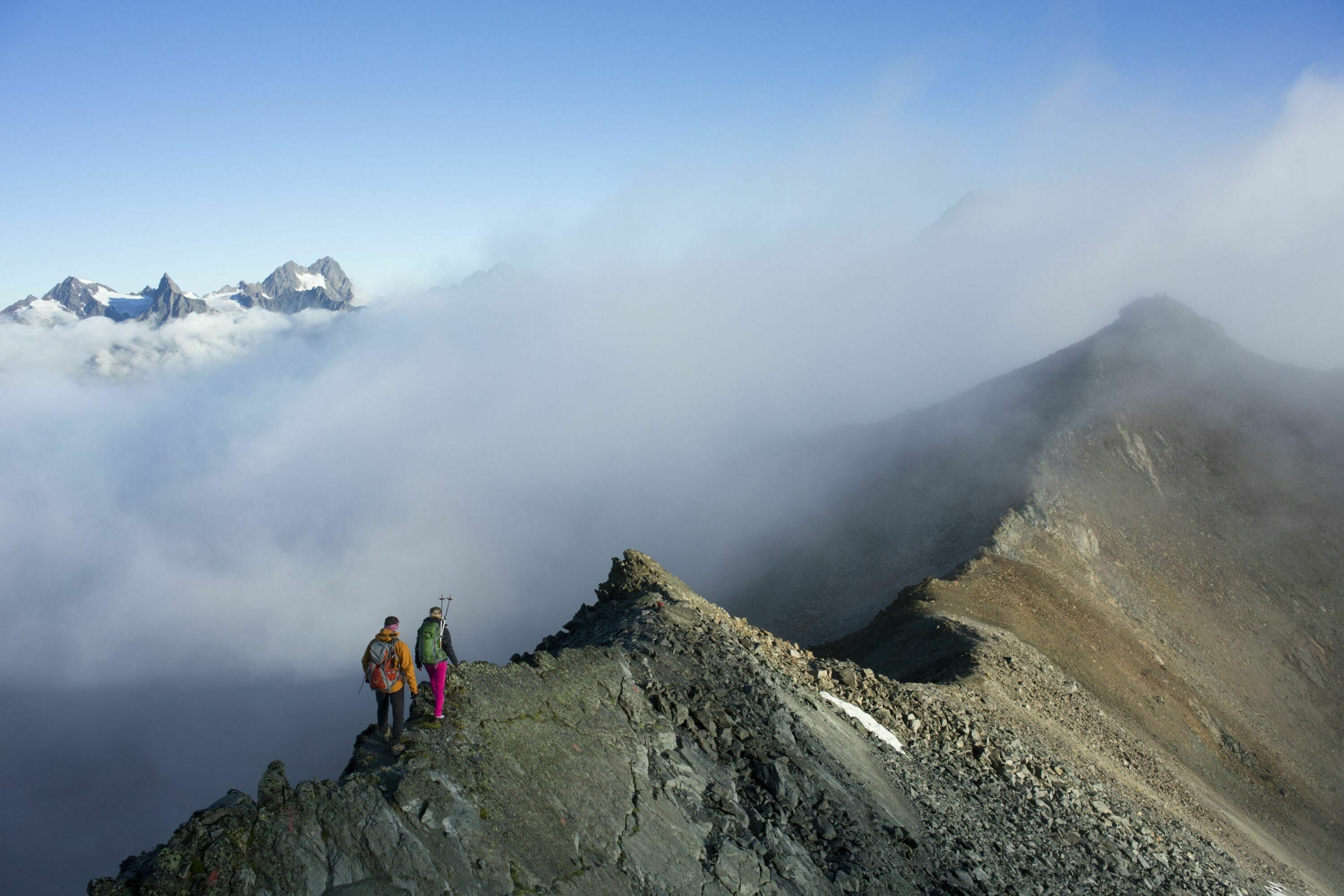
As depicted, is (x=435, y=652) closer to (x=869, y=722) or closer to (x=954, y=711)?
(x=869, y=722)

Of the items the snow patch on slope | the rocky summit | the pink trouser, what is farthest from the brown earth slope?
the pink trouser

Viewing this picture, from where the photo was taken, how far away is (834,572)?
63.3 metres

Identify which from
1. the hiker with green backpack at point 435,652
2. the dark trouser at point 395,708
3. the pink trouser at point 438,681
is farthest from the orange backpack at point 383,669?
the pink trouser at point 438,681

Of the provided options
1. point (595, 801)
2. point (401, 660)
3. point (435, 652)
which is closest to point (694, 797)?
point (595, 801)

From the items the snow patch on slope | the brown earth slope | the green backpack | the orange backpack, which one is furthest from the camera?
the brown earth slope

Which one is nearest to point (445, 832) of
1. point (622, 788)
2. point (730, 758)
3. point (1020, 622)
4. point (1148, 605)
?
point (622, 788)

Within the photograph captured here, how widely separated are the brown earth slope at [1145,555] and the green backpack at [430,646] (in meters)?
23.1

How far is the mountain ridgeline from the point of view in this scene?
11.9 metres

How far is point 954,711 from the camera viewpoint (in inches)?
940

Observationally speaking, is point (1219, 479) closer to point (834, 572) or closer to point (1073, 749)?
point (834, 572)

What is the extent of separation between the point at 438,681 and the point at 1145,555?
56.8 metres

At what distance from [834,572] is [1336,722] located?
3334 cm

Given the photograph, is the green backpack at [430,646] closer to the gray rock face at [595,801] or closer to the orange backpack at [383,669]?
the orange backpack at [383,669]

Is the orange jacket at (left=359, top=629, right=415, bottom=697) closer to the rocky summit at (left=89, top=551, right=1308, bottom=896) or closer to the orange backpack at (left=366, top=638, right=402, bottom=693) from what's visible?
the orange backpack at (left=366, top=638, right=402, bottom=693)
